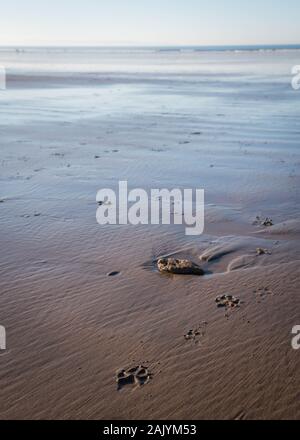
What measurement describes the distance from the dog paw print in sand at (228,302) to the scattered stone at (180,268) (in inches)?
22.0

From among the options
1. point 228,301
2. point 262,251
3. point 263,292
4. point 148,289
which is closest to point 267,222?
point 262,251

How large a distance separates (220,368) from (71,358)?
49.4 inches

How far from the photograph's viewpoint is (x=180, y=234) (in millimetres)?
6434

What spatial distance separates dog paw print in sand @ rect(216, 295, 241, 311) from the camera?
4707mm

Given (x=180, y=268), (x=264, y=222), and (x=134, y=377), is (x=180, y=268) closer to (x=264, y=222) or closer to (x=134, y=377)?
(x=134, y=377)

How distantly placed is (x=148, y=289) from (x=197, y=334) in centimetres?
94

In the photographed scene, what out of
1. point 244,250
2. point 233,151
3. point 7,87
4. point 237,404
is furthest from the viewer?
point 7,87

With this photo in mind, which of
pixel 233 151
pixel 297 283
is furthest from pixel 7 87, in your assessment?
pixel 297 283

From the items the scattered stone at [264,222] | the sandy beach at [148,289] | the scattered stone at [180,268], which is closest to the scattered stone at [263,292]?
the sandy beach at [148,289]

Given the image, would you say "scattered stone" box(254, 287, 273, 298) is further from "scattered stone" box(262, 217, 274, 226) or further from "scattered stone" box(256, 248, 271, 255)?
"scattered stone" box(262, 217, 274, 226)

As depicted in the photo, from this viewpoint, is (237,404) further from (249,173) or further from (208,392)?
(249,173)

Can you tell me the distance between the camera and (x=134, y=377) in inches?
147

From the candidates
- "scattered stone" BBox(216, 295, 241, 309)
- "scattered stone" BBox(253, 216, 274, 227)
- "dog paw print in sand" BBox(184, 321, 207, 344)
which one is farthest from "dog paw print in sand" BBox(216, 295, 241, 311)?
"scattered stone" BBox(253, 216, 274, 227)

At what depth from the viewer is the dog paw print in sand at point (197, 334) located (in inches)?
→ 165
